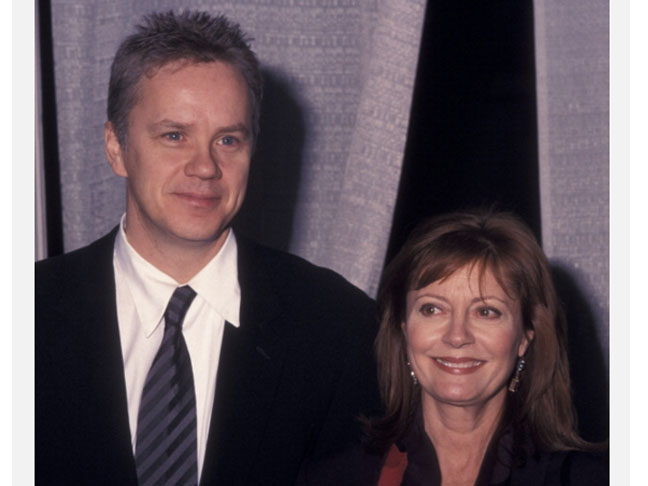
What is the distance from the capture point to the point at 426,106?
172cm

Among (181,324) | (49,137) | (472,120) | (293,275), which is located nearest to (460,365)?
(293,275)

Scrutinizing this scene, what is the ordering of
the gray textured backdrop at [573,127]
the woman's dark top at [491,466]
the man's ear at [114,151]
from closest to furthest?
the woman's dark top at [491,466], the man's ear at [114,151], the gray textured backdrop at [573,127]

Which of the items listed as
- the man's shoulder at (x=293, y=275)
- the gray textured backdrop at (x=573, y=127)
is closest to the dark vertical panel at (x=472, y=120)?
the gray textured backdrop at (x=573, y=127)

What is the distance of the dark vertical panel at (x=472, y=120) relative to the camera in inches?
67.3

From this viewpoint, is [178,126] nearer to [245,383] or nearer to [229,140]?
[229,140]

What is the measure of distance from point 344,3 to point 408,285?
22.5 inches

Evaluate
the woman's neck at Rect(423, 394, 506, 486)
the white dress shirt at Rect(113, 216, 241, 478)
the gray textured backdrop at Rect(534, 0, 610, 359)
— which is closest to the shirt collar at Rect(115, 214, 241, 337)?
the white dress shirt at Rect(113, 216, 241, 478)

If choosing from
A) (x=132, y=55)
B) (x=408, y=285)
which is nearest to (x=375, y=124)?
(x=408, y=285)

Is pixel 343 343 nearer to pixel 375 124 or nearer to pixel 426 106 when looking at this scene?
pixel 375 124

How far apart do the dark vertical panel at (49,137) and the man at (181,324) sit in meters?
0.24

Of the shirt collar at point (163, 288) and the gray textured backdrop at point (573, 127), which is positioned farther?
the gray textured backdrop at point (573, 127)

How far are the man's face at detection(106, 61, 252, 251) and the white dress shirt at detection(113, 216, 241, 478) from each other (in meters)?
0.06

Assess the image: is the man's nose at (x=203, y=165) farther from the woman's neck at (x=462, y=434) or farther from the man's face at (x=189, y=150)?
the woman's neck at (x=462, y=434)

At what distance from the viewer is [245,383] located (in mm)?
1390
